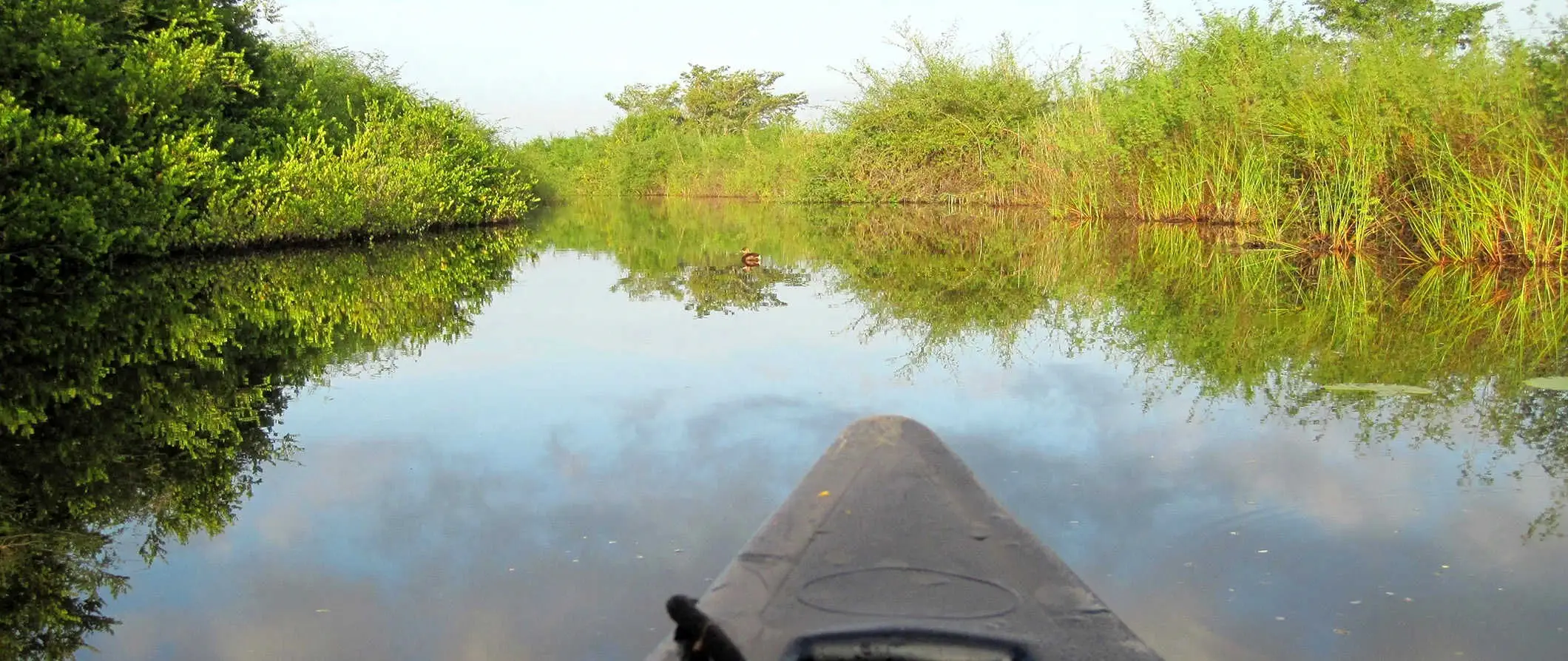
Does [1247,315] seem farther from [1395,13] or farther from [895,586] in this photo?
[1395,13]

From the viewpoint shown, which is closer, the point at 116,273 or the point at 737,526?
the point at 737,526

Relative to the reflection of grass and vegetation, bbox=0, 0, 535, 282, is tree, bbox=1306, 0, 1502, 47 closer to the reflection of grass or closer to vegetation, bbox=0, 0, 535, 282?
the reflection of grass

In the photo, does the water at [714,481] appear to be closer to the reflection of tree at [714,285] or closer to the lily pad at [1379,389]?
the lily pad at [1379,389]

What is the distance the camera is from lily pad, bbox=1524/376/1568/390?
14.6ft

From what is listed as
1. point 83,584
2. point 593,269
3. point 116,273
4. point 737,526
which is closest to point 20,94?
point 116,273

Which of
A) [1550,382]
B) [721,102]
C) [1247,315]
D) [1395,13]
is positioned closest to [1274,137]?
[1247,315]

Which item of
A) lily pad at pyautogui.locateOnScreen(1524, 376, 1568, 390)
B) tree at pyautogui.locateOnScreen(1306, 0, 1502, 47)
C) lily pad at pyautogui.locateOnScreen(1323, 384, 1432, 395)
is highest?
tree at pyautogui.locateOnScreen(1306, 0, 1502, 47)

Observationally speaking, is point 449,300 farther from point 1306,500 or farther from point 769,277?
point 1306,500

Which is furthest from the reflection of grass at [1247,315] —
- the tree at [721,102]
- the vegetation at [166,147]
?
the tree at [721,102]

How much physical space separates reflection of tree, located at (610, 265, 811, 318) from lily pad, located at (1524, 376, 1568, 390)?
4.51m

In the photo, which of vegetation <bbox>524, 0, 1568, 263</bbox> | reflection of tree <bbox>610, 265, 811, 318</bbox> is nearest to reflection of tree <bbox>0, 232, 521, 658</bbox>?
reflection of tree <bbox>610, 265, 811, 318</bbox>

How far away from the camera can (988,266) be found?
9789 mm

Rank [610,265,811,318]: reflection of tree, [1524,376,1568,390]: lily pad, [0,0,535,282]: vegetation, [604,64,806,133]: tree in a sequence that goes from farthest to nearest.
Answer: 1. [604,64,806,133]: tree
2. [610,265,811,318]: reflection of tree
3. [0,0,535,282]: vegetation
4. [1524,376,1568,390]: lily pad

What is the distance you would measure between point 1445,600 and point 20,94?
9116mm
